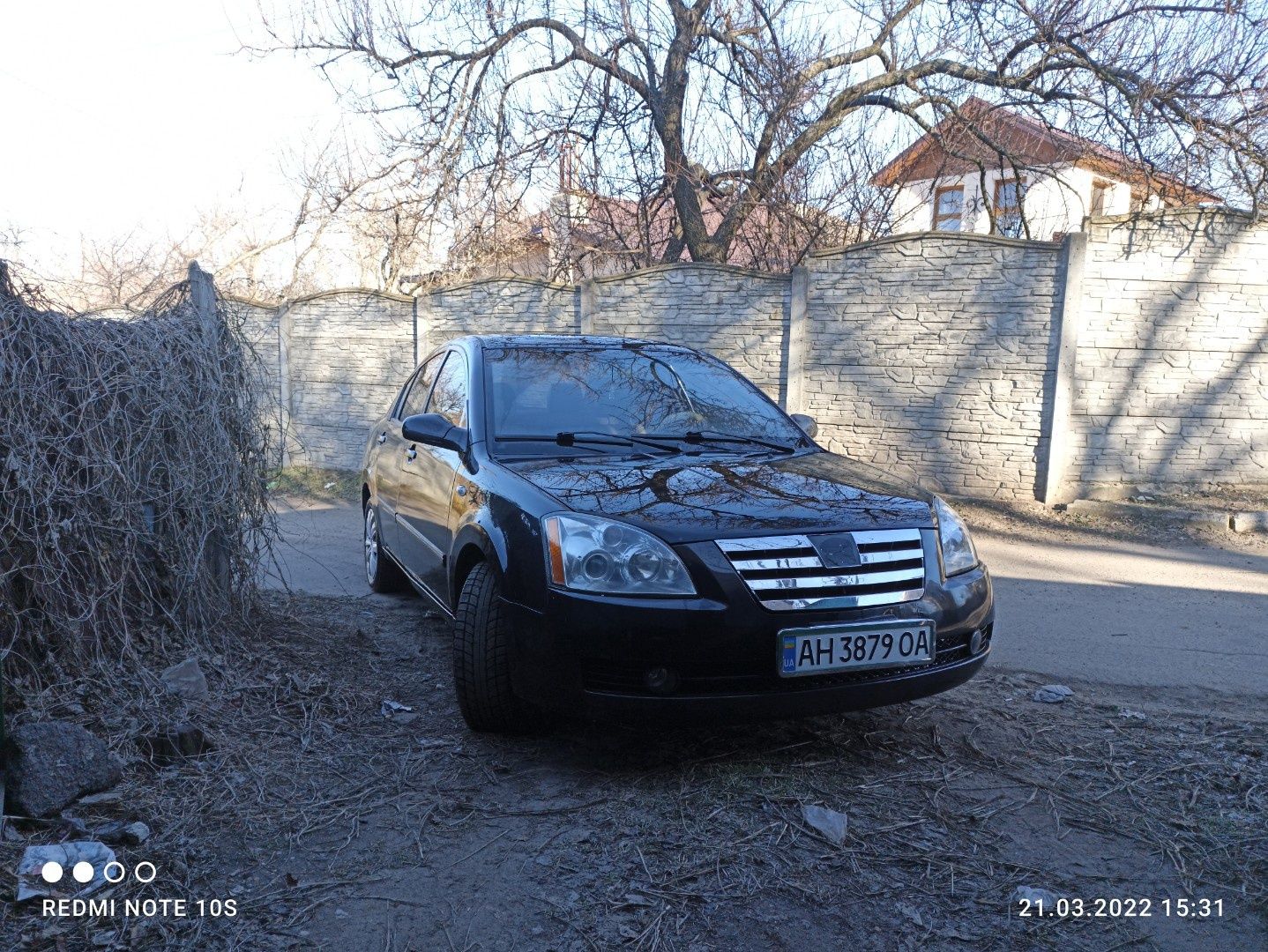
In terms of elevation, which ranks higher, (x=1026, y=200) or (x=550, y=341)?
(x=1026, y=200)

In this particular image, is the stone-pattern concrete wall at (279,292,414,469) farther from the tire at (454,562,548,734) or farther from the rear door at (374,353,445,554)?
the tire at (454,562,548,734)

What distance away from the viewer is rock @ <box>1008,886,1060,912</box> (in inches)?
101

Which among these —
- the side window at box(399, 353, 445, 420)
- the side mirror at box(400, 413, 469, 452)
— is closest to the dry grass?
the side mirror at box(400, 413, 469, 452)

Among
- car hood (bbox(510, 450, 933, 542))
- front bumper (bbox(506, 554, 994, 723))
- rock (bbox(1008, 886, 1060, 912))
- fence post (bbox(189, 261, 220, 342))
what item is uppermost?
fence post (bbox(189, 261, 220, 342))

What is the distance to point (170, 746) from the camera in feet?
10.9

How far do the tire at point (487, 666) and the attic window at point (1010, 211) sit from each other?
1035 cm

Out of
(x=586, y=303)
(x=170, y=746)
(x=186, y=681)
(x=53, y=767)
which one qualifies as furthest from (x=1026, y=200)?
(x=53, y=767)

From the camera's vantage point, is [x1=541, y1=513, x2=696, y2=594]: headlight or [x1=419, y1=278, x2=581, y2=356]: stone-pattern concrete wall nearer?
[x1=541, y1=513, x2=696, y2=594]: headlight

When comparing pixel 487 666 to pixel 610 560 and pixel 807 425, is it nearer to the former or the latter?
pixel 610 560

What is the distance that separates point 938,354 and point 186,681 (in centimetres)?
730

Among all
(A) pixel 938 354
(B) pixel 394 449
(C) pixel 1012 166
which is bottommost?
(B) pixel 394 449

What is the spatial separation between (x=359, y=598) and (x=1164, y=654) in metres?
4.47

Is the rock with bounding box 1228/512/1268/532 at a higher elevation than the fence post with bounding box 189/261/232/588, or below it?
below

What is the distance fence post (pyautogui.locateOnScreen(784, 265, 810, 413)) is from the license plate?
6515mm
